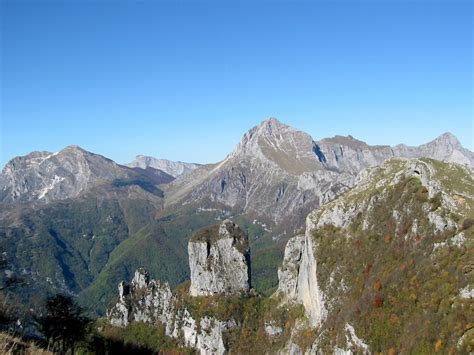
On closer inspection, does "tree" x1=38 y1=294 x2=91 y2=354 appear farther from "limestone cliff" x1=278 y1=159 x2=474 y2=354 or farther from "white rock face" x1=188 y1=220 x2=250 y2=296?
"white rock face" x1=188 y1=220 x2=250 y2=296

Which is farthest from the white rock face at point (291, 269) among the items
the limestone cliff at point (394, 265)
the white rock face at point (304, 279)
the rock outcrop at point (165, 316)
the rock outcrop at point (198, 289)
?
the rock outcrop at point (165, 316)

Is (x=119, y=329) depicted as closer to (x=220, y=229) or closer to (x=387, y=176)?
(x=220, y=229)

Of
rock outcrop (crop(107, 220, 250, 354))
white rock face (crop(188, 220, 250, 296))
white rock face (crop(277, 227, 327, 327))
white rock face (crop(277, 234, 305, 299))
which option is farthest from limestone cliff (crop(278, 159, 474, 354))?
rock outcrop (crop(107, 220, 250, 354))

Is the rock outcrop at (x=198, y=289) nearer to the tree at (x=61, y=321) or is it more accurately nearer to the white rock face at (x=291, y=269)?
the white rock face at (x=291, y=269)

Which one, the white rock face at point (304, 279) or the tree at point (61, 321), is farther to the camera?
the white rock face at point (304, 279)

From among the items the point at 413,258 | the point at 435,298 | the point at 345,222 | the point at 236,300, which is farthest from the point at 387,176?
the point at 236,300

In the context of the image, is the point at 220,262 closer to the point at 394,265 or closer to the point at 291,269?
the point at 291,269

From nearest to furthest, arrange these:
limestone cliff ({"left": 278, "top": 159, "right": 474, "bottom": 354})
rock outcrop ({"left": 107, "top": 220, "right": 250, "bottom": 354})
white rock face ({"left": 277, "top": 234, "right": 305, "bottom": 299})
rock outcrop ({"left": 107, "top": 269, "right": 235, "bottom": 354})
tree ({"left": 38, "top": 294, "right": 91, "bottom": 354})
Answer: tree ({"left": 38, "top": 294, "right": 91, "bottom": 354}) → limestone cliff ({"left": 278, "top": 159, "right": 474, "bottom": 354}) → rock outcrop ({"left": 107, "top": 269, "right": 235, "bottom": 354}) → white rock face ({"left": 277, "top": 234, "right": 305, "bottom": 299}) → rock outcrop ({"left": 107, "top": 220, "right": 250, "bottom": 354})
